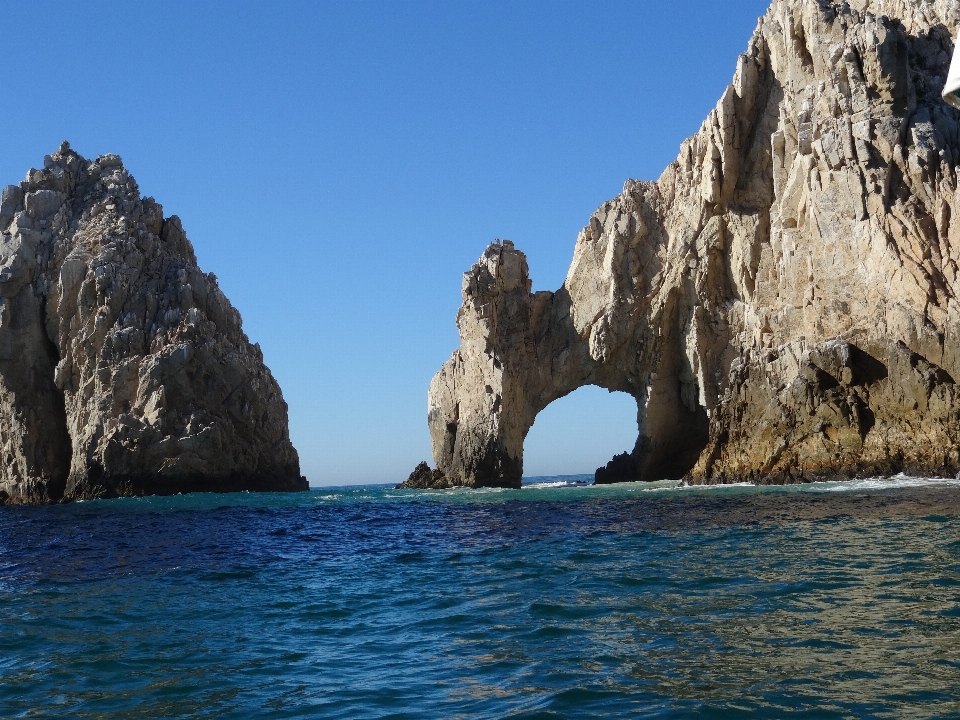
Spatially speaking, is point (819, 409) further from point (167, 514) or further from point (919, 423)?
point (167, 514)

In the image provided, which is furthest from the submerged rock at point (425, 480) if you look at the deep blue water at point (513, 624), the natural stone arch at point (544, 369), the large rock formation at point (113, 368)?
the deep blue water at point (513, 624)

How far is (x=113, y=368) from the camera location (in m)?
54.1

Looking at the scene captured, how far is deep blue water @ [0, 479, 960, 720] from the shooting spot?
725 cm

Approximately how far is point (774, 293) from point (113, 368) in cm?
3763

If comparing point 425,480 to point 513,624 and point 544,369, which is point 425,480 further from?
point 513,624

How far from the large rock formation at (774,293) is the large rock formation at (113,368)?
42.5 ft

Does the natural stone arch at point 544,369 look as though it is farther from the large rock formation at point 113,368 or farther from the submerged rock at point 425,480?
the large rock formation at point 113,368

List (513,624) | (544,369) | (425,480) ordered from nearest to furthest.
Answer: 1. (513,624)
2. (544,369)
3. (425,480)

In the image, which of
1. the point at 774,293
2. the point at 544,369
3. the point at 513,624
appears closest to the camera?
the point at 513,624

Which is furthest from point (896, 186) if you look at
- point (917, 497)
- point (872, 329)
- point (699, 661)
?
point (699, 661)

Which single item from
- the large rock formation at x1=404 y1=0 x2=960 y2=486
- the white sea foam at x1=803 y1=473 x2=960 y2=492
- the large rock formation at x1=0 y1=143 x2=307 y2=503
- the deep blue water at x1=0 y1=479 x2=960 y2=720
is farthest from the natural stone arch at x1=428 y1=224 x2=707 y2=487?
the deep blue water at x1=0 y1=479 x2=960 y2=720

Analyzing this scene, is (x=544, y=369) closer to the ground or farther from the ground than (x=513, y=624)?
farther from the ground

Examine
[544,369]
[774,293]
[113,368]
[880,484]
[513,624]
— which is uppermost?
[774,293]

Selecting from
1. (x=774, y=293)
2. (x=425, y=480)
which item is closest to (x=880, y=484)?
(x=774, y=293)
